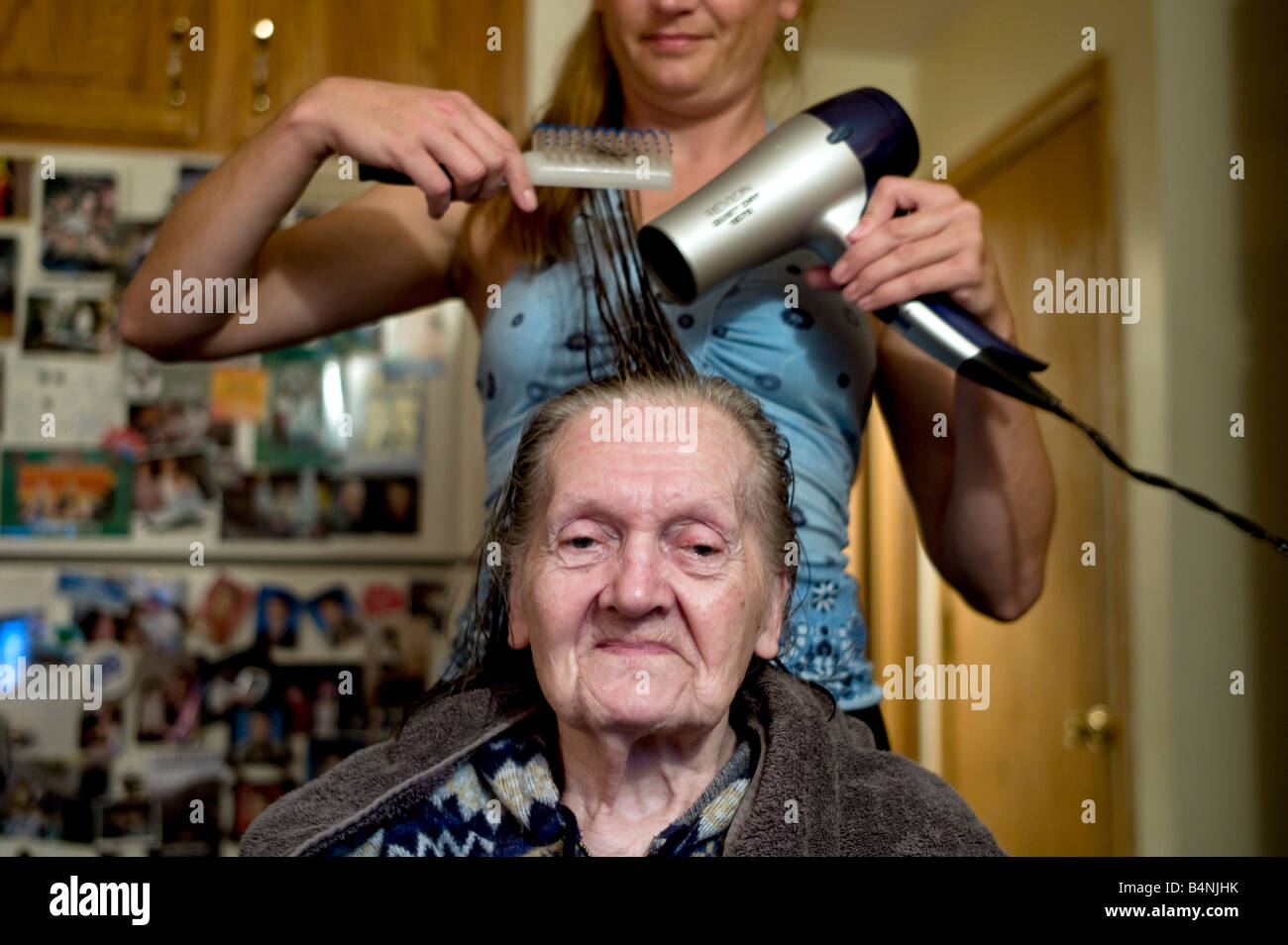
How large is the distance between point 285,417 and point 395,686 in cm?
43

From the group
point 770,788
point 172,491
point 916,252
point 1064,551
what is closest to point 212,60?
point 172,491

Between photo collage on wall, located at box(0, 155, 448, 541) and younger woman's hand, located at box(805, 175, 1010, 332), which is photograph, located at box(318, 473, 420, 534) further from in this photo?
younger woman's hand, located at box(805, 175, 1010, 332)

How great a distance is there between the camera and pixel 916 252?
64cm

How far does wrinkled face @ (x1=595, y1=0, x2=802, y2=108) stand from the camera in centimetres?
73

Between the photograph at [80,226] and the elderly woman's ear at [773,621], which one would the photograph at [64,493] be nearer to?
the photograph at [80,226]

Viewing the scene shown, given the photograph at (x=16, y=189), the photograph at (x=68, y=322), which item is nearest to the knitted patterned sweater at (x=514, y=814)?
the photograph at (x=68, y=322)

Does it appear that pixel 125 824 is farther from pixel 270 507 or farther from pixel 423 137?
pixel 423 137

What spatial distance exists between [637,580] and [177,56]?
3.97ft

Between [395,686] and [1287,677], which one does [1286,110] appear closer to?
[1287,677]

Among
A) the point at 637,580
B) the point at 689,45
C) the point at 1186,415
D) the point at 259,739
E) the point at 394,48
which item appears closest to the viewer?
the point at 637,580

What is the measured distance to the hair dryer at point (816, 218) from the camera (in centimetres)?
64

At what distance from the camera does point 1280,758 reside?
112 centimetres

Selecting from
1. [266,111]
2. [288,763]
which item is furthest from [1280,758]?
[266,111]
